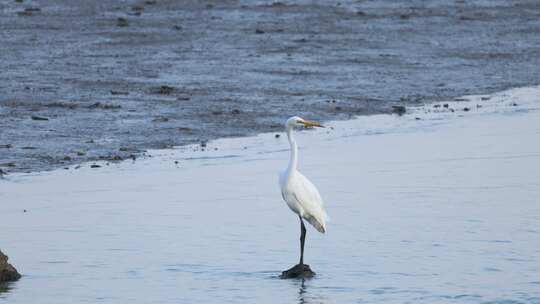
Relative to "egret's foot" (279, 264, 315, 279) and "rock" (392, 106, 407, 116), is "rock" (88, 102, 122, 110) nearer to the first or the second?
"rock" (392, 106, 407, 116)

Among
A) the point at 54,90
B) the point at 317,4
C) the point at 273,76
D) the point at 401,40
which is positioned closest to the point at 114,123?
the point at 54,90

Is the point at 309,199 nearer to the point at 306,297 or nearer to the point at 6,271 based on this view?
the point at 306,297

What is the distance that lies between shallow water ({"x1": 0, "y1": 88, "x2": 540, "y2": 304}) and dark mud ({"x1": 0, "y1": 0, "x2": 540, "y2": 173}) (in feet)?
4.26

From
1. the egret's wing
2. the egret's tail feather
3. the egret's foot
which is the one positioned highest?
the egret's wing

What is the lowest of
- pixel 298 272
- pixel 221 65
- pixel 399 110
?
pixel 298 272

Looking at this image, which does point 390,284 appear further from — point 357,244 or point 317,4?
point 317,4

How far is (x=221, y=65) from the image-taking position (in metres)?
22.2

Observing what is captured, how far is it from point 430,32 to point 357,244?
16524mm

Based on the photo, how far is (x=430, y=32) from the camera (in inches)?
1080

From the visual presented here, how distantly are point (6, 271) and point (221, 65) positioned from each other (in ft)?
40.7

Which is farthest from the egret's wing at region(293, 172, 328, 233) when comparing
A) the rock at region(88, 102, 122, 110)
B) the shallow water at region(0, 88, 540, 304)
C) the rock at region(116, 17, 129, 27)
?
the rock at region(116, 17, 129, 27)

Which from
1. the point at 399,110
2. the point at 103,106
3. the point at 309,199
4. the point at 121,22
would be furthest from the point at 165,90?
the point at 309,199

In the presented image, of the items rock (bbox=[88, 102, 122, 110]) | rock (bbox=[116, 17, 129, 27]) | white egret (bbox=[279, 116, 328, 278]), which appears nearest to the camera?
white egret (bbox=[279, 116, 328, 278])

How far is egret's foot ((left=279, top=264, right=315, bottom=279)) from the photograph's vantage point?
10.4m
